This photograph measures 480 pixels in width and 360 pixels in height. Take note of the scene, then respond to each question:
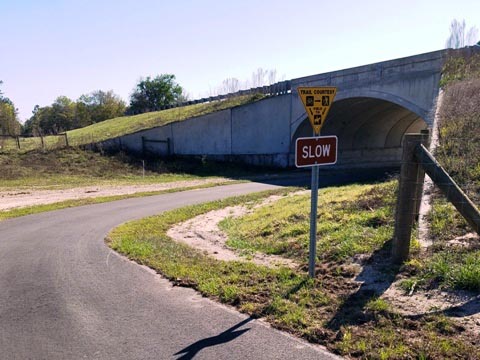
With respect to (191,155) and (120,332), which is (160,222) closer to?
(120,332)

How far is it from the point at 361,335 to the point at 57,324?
343cm

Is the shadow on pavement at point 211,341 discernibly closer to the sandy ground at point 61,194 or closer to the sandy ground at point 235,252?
the sandy ground at point 235,252

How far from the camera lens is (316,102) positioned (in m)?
4.96

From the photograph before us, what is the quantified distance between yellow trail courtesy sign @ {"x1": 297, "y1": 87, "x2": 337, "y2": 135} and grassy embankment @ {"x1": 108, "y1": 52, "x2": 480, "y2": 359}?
7.10 feet

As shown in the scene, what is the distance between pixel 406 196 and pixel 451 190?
1.93 feet

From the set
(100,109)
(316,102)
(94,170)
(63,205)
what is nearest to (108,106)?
(100,109)

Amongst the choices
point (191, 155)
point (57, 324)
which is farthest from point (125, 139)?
point (57, 324)

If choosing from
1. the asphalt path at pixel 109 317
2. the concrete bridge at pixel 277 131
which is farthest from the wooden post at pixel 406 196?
the concrete bridge at pixel 277 131

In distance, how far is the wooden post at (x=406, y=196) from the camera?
505cm

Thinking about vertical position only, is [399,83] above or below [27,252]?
above

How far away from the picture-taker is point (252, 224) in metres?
10.5

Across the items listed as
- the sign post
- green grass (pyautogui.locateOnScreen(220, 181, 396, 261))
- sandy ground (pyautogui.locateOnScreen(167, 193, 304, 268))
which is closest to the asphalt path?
sandy ground (pyautogui.locateOnScreen(167, 193, 304, 268))

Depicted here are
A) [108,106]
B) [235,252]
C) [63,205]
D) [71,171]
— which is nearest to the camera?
[235,252]

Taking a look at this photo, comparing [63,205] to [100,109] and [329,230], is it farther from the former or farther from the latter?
[100,109]
